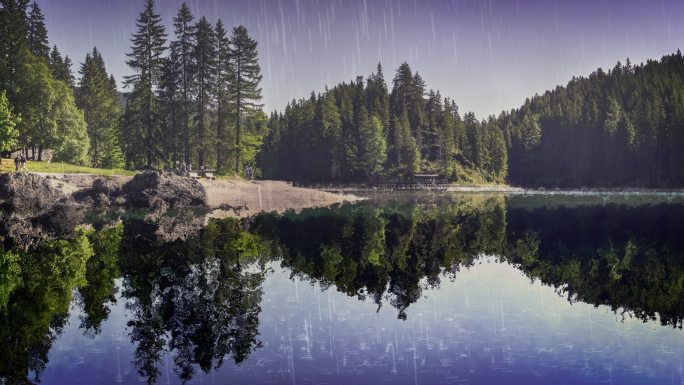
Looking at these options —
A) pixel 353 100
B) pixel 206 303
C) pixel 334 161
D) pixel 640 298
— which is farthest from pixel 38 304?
pixel 353 100

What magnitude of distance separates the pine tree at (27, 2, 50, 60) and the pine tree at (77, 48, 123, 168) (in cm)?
938

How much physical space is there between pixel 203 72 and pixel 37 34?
28433 millimetres

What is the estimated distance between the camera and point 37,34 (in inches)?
3211

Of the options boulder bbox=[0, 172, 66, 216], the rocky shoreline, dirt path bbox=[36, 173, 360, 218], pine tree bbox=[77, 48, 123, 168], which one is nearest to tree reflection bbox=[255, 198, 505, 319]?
the rocky shoreline

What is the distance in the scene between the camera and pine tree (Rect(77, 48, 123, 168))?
89062 millimetres

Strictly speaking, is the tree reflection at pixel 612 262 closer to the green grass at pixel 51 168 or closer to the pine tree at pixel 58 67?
the green grass at pixel 51 168

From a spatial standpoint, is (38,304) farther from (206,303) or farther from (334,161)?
(334,161)

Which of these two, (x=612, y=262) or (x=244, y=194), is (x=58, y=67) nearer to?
(x=244, y=194)

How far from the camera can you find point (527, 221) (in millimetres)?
44062

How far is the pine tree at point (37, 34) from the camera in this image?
7981cm

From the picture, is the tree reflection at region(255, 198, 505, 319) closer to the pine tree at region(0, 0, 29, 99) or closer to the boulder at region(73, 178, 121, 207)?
the boulder at region(73, 178, 121, 207)

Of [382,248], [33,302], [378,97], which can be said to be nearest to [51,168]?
[382,248]

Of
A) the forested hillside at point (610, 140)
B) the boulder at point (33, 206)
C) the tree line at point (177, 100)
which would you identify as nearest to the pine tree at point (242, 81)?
the tree line at point (177, 100)

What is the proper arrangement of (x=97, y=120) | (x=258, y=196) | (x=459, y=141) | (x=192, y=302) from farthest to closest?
(x=459, y=141), (x=97, y=120), (x=258, y=196), (x=192, y=302)
